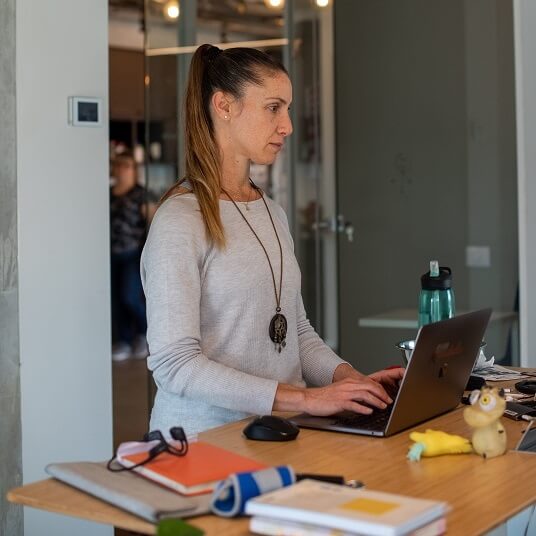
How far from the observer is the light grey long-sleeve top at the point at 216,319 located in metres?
2.16

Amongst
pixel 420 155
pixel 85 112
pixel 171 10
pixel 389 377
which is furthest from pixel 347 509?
pixel 171 10

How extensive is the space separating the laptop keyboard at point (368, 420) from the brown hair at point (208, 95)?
0.55m

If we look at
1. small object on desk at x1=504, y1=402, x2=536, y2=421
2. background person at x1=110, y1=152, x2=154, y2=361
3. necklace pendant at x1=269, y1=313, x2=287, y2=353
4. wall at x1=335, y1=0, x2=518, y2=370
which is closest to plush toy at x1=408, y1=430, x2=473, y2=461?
small object on desk at x1=504, y1=402, x2=536, y2=421

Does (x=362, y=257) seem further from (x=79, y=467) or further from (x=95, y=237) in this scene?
(x=79, y=467)

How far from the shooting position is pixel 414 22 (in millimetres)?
5289

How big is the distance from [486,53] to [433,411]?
3241mm

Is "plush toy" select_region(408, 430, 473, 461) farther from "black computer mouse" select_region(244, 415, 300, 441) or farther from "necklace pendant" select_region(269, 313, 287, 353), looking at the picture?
"necklace pendant" select_region(269, 313, 287, 353)

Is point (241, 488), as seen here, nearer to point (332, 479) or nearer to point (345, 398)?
point (332, 479)

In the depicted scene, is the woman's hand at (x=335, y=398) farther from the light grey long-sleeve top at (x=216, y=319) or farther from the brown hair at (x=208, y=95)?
the brown hair at (x=208, y=95)

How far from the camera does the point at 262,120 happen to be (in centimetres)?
241

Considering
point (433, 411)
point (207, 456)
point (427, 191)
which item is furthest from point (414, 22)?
point (207, 456)

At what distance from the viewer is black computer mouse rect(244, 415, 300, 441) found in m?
1.99

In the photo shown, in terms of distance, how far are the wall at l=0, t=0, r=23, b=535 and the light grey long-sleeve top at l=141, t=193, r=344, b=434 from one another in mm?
859

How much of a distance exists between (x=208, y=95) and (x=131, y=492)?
115cm
